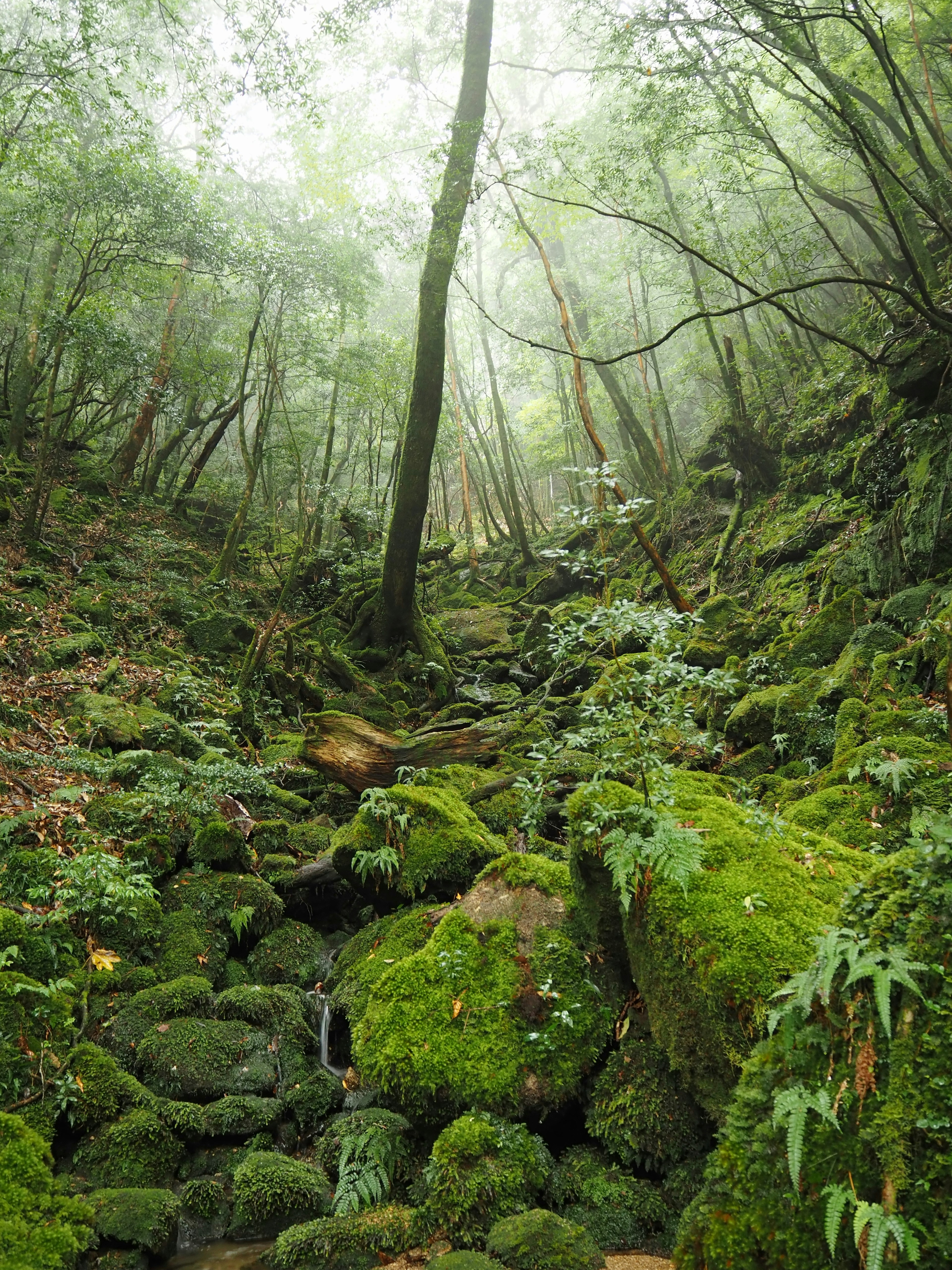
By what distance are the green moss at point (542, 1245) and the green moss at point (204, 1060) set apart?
6.65 feet

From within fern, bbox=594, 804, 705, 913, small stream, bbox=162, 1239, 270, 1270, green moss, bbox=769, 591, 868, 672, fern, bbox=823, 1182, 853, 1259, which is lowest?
small stream, bbox=162, 1239, 270, 1270

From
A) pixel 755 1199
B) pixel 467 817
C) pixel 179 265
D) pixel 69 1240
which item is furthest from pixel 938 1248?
pixel 179 265

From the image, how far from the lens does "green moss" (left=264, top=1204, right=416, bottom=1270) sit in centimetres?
287

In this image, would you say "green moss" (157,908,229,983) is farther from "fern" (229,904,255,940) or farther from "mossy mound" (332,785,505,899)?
"mossy mound" (332,785,505,899)

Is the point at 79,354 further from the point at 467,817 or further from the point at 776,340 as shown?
the point at 776,340

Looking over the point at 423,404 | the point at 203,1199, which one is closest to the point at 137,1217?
the point at 203,1199

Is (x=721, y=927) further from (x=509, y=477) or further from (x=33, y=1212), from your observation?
(x=509, y=477)

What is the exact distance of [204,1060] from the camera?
4082 millimetres

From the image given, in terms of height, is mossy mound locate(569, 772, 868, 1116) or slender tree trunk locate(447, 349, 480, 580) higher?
slender tree trunk locate(447, 349, 480, 580)

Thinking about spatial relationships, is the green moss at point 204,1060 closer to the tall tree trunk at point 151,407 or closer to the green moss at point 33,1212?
the green moss at point 33,1212

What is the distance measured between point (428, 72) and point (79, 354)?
15.1m

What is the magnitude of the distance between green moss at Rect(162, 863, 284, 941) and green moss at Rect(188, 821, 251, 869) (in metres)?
0.15

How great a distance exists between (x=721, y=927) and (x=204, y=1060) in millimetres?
3259

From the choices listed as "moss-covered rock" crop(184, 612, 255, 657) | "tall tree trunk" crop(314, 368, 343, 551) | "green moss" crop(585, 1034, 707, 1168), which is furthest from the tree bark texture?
"green moss" crop(585, 1034, 707, 1168)
